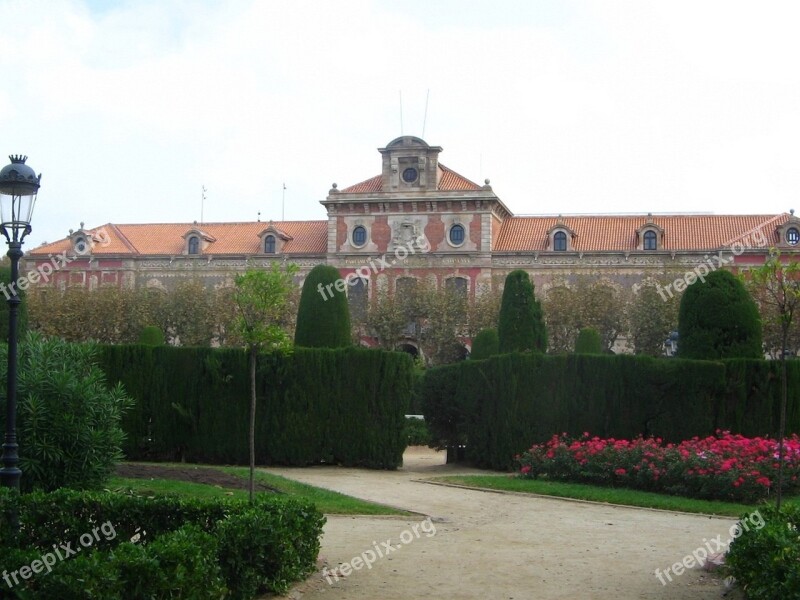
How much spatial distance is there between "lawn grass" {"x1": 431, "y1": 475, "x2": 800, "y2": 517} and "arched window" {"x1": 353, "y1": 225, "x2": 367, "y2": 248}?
38121 millimetres

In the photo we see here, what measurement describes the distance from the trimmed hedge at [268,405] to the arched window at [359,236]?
35.0 meters

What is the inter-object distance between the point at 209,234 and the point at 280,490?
4698 cm

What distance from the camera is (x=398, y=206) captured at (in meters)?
56.9

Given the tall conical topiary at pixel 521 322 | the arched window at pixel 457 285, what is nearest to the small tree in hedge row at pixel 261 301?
the tall conical topiary at pixel 521 322

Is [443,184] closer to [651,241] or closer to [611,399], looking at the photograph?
[651,241]

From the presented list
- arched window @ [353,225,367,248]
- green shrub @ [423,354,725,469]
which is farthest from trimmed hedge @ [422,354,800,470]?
arched window @ [353,225,367,248]

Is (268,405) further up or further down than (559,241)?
further down

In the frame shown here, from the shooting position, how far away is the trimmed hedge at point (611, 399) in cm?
2056

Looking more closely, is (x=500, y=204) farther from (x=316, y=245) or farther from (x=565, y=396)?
(x=565, y=396)

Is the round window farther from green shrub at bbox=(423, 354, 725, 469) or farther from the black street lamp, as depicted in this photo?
the black street lamp

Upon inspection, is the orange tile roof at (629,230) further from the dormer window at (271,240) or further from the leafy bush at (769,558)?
the leafy bush at (769,558)

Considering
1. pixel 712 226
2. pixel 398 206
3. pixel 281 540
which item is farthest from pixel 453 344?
pixel 281 540

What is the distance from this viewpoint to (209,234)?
6166cm

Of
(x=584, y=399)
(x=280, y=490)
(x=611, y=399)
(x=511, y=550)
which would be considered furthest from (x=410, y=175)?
(x=511, y=550)
